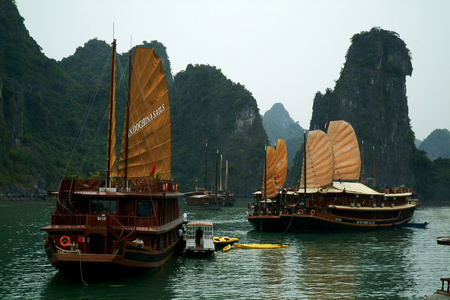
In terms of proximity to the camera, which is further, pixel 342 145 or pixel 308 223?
pixel 342 145

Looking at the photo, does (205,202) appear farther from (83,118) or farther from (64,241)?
(83,118)

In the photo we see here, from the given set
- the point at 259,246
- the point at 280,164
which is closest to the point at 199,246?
the point at 259,246

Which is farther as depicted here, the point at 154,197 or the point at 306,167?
the point at 306,167

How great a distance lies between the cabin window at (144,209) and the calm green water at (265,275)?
246 cm

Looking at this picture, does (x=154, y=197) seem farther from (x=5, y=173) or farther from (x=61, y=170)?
(x=61, y=170)

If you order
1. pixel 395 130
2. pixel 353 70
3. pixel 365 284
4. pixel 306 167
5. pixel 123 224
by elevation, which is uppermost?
pixel 353 70

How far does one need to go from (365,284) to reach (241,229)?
77.4 feet

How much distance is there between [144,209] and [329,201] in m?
24.8

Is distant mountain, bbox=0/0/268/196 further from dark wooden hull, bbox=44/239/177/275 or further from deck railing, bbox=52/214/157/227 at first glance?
dark wooden hull, bbox=44/239/177/275

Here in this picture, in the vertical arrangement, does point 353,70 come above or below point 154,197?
above

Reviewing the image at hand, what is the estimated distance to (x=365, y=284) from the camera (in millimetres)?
19922

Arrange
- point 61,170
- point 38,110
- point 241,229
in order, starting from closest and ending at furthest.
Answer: point 241,229
point 61,170
point 38,110

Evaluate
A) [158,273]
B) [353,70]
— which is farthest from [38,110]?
[158,273]

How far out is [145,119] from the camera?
24938mm
